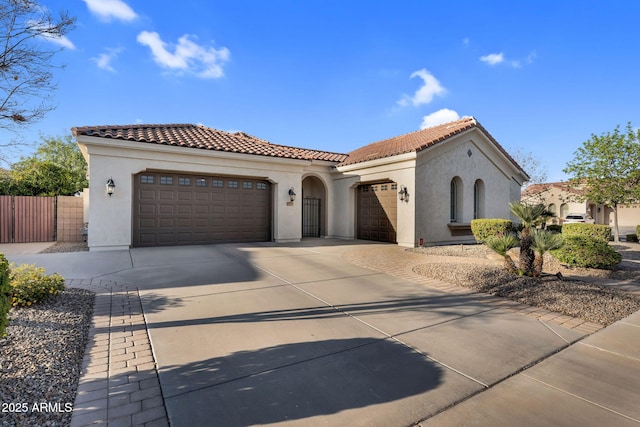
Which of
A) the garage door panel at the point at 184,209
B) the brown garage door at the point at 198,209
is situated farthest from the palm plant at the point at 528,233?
the garage door panel at the point at 184,209

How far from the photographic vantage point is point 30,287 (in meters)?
4.56

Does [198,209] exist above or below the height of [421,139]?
below

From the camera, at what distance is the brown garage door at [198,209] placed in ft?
37.1

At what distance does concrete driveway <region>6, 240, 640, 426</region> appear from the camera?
2459mm

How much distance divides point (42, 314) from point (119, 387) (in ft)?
8.46

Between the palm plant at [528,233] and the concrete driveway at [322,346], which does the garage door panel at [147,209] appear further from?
the palm plant at [528,233]

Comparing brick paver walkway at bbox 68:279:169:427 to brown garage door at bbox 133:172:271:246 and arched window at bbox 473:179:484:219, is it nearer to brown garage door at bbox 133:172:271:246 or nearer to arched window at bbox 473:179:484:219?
brown garage door at bbox 133:172:271:246

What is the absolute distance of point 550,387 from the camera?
2787 millimetres

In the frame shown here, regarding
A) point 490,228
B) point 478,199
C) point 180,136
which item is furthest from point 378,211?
point 180,136

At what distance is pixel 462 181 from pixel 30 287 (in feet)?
50.8

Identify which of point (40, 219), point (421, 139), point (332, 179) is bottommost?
point (40, 219)

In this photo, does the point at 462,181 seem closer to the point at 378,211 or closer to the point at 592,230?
the point at 378,211

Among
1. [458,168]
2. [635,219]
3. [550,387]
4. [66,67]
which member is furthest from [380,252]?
[635,219]

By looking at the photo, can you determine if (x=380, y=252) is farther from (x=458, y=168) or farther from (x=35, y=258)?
(x=35, y=258)
